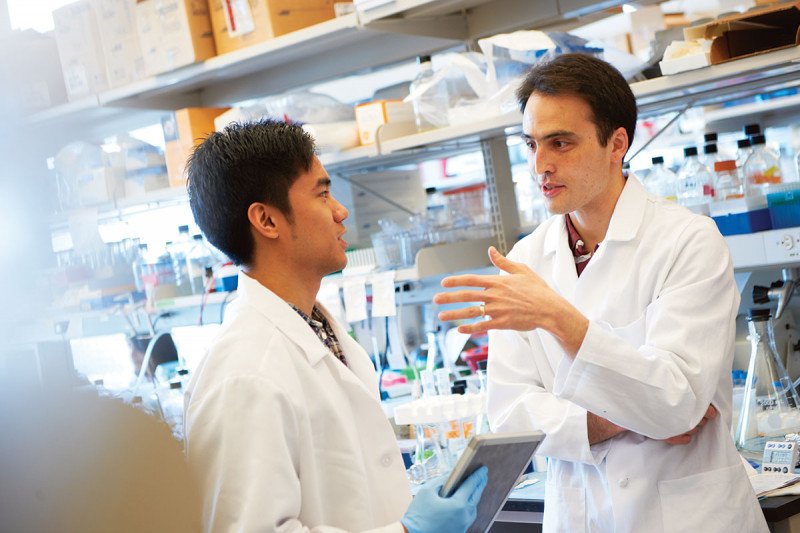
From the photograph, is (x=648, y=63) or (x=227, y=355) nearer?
(x=227, y=355)

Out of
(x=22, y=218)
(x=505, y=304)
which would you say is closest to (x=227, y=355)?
(x=505, y=304)

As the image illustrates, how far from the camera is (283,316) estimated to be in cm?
139

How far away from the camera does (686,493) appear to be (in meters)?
1.72

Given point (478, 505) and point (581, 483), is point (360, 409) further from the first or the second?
point (581, 483)

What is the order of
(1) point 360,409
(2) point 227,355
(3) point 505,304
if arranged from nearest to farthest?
(2) point 227,355 < (1) point 360,409 < (3) point 505,304

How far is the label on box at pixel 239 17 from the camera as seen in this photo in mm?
3203

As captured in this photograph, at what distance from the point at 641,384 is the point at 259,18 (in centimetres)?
209

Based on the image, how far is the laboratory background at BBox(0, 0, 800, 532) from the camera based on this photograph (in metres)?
2.27

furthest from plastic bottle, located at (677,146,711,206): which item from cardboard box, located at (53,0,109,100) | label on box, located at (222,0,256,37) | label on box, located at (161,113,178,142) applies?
cardboard box, located at (53,0,109,100)

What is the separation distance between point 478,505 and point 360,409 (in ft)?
0.76

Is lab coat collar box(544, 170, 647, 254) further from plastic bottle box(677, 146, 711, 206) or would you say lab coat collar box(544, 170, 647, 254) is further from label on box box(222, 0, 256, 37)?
label on box box(222, 0, 256, 37)

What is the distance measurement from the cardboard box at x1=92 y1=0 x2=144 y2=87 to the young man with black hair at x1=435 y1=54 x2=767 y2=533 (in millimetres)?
2116

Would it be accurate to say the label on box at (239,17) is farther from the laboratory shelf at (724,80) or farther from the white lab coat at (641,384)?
the white lab coat at (641,384)

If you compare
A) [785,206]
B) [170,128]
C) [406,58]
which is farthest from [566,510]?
[170,128]
